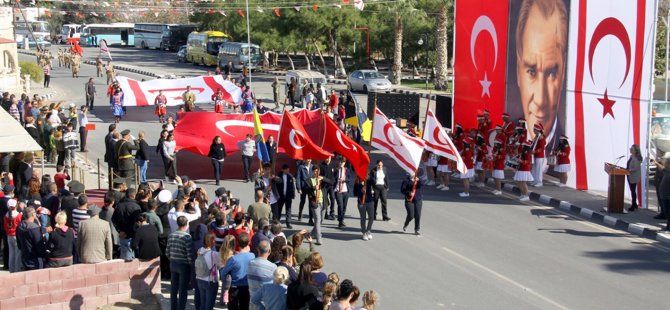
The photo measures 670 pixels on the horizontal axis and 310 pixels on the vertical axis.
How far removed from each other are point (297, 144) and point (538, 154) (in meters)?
6.68

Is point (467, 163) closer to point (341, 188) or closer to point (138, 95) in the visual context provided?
point (341, 188)

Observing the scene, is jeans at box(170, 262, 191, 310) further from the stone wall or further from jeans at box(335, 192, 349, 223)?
jeans at box(335, 192, 349, 223)

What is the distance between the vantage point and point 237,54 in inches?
2391

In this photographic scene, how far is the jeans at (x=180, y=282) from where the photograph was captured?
12727 mm

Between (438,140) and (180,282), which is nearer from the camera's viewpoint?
(180,282)

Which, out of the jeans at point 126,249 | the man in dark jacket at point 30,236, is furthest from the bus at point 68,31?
the jeans at point 126,249

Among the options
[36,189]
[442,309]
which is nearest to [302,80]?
[36,189]

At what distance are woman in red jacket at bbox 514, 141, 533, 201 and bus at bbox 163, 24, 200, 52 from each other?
68715mm


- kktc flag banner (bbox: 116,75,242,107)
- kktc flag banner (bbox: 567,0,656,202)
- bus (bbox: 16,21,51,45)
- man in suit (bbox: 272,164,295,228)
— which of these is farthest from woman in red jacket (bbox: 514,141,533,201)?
bus (bbox: 16,21,51,45)

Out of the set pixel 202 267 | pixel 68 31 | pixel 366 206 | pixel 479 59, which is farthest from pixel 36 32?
pixel 202 267

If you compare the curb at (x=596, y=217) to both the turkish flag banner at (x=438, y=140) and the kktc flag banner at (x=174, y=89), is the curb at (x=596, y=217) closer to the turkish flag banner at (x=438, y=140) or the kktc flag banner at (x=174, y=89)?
the turkish flag banner at (x=438, y=140)

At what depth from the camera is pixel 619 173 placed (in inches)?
779

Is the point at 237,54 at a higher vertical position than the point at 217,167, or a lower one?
higher

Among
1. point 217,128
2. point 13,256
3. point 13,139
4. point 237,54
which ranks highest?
point 237,54
